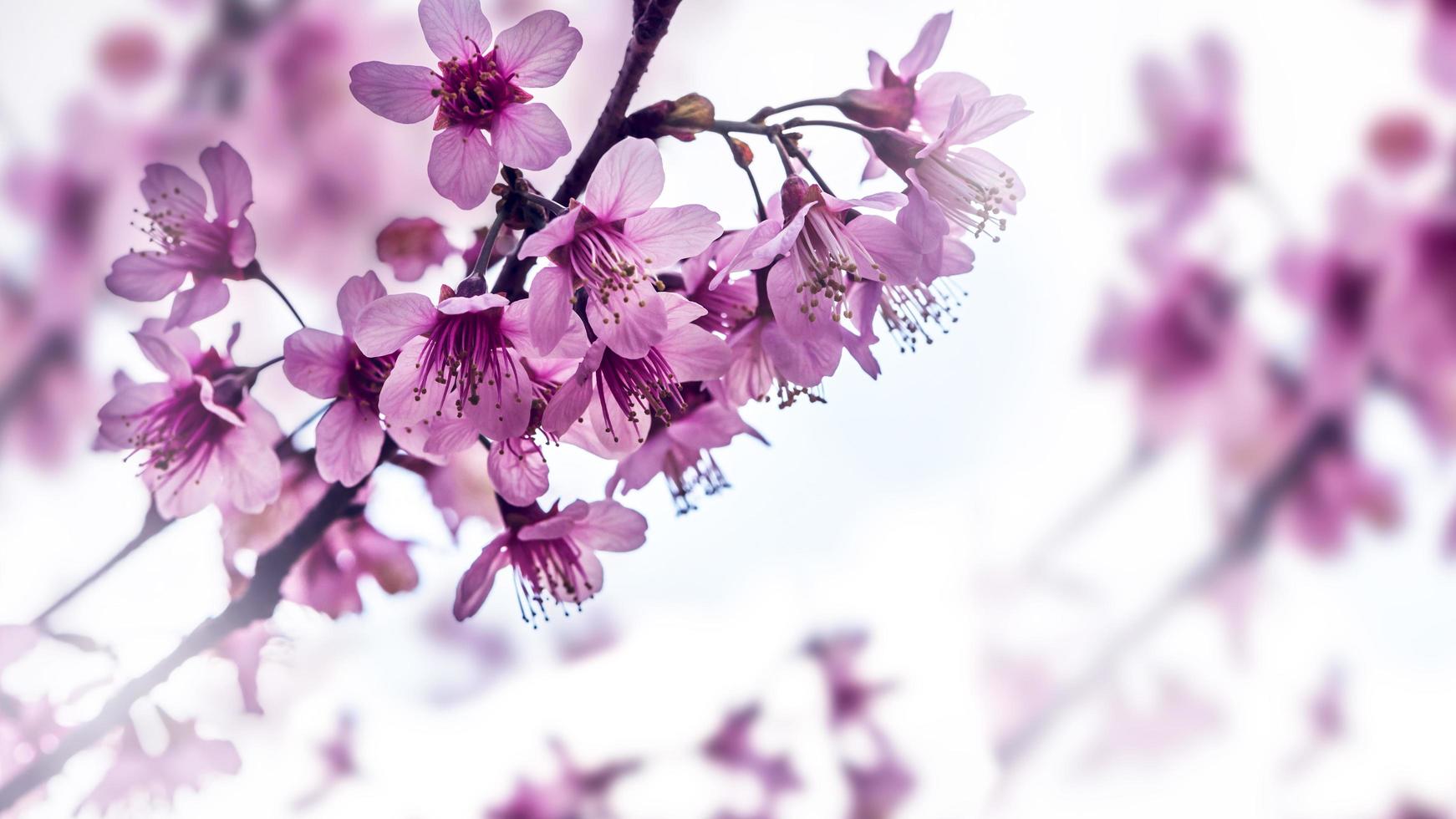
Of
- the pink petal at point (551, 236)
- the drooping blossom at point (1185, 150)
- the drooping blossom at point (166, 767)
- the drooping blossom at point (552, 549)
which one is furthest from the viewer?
the drooping blossom at point (1185, 150)

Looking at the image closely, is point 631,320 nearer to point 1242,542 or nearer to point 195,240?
point 195,240

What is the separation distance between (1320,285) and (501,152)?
1.21 metres

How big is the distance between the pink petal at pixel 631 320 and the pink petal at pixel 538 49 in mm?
111

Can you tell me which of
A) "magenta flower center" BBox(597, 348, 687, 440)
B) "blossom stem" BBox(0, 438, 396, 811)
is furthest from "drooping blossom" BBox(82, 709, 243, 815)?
"magenta flower center" BBox(597, 348, 687, 440)

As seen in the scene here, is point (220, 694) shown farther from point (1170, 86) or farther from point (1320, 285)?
point (1320, 285)

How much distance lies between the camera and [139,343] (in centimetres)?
46

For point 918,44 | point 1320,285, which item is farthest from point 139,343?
point 1320,285

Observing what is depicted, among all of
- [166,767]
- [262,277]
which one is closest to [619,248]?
[262,277]

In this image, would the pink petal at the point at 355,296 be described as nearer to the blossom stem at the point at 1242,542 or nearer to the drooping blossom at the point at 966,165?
the drooping blossom at the point at 966,165

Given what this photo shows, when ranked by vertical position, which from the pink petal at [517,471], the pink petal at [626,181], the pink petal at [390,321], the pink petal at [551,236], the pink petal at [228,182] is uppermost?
the pink petal at [228,182]

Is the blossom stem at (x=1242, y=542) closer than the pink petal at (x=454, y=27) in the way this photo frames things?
No

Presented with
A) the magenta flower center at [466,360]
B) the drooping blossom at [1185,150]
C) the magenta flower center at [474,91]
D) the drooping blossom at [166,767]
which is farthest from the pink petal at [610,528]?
the drooping blossom at [1185,150]

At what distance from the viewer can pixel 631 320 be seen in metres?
0.37

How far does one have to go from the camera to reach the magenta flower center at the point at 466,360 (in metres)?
0.38
